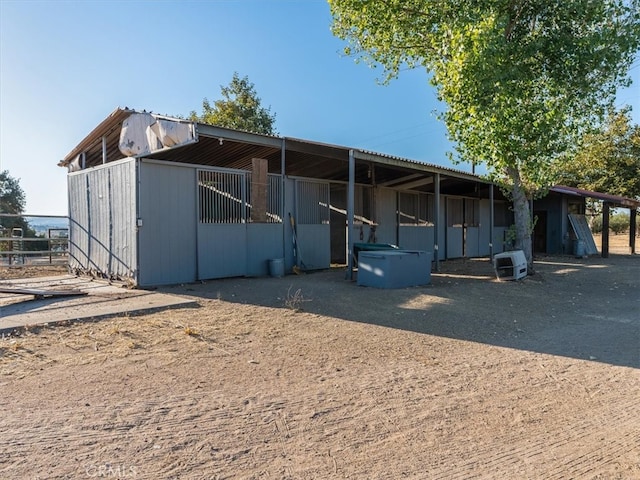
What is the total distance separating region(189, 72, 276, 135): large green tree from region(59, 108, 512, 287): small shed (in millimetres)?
12063

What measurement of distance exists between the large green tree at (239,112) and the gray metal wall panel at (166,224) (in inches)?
598

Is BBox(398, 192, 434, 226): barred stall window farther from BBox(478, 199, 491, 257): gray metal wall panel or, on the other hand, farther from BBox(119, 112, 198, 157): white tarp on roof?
BBox(119, 112, 198, 157): white tarp on roof

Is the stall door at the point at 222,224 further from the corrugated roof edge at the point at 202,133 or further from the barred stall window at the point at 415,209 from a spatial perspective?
the barred stall window at the point at 415,209

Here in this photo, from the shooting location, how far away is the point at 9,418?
289 centimetres

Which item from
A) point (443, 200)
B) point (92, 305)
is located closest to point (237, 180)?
point (92, 305)

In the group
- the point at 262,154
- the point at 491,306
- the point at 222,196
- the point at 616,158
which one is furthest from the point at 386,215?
the point at 616,158

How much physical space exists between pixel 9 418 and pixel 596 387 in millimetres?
4500

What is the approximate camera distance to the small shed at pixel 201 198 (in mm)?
8562

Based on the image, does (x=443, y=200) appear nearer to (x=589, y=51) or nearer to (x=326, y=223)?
(x=326, y=223)

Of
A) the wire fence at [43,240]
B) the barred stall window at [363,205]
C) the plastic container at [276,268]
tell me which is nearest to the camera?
the plastic container at [276,268]

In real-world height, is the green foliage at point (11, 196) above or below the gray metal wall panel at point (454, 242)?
above

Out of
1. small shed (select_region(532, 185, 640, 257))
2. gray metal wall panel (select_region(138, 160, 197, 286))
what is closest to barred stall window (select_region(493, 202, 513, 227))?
small shed (select_region(532, 185, 640, 257))

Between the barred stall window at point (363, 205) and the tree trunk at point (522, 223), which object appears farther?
the barred stall window at point (363, 205)

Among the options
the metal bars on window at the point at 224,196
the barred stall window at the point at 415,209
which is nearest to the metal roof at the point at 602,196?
the barred stall window at the point at 415,209
